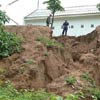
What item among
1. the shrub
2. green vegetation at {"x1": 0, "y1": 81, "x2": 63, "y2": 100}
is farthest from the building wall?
green vegetation at {"x1": 0, "y1": 81, "x2": 63, "y2": 100}

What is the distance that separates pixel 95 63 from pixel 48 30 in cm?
339

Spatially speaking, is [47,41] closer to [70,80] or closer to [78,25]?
[70,80]

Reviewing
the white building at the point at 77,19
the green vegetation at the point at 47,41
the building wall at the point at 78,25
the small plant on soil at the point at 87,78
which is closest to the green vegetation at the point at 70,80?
the small plant on soil at the point at 87,78

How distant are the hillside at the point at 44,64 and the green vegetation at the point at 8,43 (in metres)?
0.27

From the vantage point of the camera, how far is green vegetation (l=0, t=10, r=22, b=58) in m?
17.1

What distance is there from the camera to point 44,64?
55.2 ft

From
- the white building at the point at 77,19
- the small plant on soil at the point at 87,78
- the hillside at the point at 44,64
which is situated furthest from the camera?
the white building at the point at 77,19

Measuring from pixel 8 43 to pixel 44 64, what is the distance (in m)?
1.89

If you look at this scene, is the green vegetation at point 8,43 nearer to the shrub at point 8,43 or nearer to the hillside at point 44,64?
the shrub at point 8,43

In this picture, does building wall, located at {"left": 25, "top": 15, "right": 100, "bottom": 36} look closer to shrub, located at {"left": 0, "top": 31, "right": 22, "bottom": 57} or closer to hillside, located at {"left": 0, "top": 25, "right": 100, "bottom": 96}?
hillside, located at {"left": 0, "top": 25, "right": 100, "bottom": 96}

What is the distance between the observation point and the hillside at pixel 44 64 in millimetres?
15539

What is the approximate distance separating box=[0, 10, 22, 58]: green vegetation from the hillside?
272 mm

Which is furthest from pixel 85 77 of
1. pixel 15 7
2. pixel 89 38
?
pixel 15 7

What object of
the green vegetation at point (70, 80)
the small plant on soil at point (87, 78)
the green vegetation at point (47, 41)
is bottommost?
the small plant on soil at point (87, 78)
